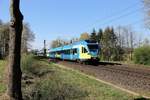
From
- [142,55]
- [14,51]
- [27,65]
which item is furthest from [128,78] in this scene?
[142,55]

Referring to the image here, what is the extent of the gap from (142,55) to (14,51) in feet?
140

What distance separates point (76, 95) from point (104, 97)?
128 centimetres

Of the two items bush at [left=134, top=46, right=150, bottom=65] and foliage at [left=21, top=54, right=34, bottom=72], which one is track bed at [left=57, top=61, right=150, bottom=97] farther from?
bush at [left=134, top=46, right=150, bottom=65]

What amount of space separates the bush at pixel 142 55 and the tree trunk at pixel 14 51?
41605mm

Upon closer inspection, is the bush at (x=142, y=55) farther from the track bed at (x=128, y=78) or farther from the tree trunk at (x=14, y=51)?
the tree trunk at (x=14, y=51)

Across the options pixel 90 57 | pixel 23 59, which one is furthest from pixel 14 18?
pixel 90 57

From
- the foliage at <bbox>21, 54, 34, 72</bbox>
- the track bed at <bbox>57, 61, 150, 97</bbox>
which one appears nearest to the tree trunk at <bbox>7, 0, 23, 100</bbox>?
→ the track bed at <bbox>57, 61, 150, 97</bbox>

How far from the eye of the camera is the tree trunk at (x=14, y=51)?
395 inches

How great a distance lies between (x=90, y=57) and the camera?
47.2 m

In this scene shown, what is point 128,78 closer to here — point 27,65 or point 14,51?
point 27,65

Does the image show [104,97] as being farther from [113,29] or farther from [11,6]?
[113,29]

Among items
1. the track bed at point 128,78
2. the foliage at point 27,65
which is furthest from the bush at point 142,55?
the foliage at point 27,65

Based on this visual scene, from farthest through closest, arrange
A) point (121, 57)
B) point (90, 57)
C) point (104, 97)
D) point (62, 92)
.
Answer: point (121, 57) → point (90, 57) → point (104, 97) → point (62, 92)

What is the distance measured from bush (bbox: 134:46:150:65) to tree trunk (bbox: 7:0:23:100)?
137 ft
